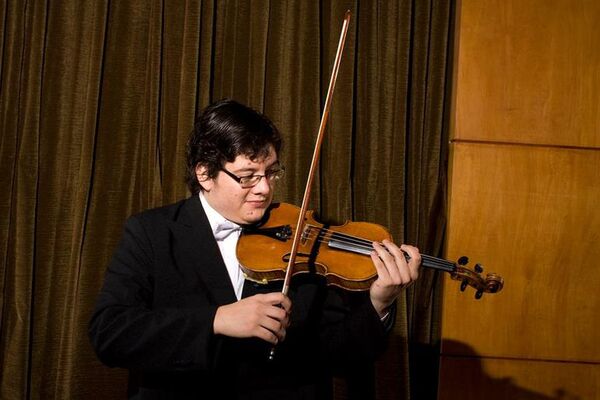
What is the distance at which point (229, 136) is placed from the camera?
5.74ft

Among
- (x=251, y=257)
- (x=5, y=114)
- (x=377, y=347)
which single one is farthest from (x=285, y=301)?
(x=5, y=114)

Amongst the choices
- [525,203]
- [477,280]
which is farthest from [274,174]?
[525,203]

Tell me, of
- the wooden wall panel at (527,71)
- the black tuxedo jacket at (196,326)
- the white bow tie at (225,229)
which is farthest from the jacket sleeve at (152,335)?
the wooden wall panel at (527,71)

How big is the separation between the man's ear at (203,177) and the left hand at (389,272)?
1.51ft

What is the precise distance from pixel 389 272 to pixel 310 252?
0.72 feet

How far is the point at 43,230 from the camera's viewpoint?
2.44m

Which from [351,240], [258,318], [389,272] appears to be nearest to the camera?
[258,318]

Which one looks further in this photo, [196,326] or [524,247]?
[524,247]

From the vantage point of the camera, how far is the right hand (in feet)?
4.81

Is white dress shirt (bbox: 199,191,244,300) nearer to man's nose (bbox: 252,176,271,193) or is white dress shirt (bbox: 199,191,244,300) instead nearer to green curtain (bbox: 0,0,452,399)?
man's nose (bbox: 252,176,271,193)

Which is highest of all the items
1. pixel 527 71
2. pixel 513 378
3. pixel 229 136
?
pixel 527 71

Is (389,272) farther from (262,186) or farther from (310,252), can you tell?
(262,186)

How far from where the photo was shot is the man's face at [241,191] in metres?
1.74

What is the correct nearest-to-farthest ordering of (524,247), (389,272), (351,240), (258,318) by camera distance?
(258,318)
(389,272)
(351,240)
(524,247)
